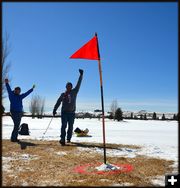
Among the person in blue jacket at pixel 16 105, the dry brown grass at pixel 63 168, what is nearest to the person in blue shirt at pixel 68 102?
the person in blue jacket at pixel 16 105

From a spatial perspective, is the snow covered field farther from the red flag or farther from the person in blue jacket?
the red flag

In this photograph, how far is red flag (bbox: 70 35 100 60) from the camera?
7496mm

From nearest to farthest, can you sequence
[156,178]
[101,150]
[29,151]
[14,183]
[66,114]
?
1. [14,183]
2. [156,178]
3. [29,151]
4. [101,150]
5. [66,114]

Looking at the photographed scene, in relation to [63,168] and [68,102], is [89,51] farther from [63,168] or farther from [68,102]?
[68,102]

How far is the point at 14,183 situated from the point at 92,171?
5.24 ft

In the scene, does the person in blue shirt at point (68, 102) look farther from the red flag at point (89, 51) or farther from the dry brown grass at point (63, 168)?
the red flag at point (89, 51)

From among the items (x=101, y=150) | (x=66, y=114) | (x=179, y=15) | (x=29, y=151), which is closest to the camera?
(x=179, y=15)

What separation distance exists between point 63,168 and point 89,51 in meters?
2.58

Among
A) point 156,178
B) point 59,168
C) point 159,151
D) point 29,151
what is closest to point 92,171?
point 59,168

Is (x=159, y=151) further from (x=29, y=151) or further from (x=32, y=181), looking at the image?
(x=32, y=181)

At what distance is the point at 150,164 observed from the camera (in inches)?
286

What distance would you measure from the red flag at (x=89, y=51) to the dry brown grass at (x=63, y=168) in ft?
7.54

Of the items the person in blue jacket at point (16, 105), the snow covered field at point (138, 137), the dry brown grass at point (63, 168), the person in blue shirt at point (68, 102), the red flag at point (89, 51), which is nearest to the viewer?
the dry brown grass at point (63, 168)

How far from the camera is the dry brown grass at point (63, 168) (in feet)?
18.4
